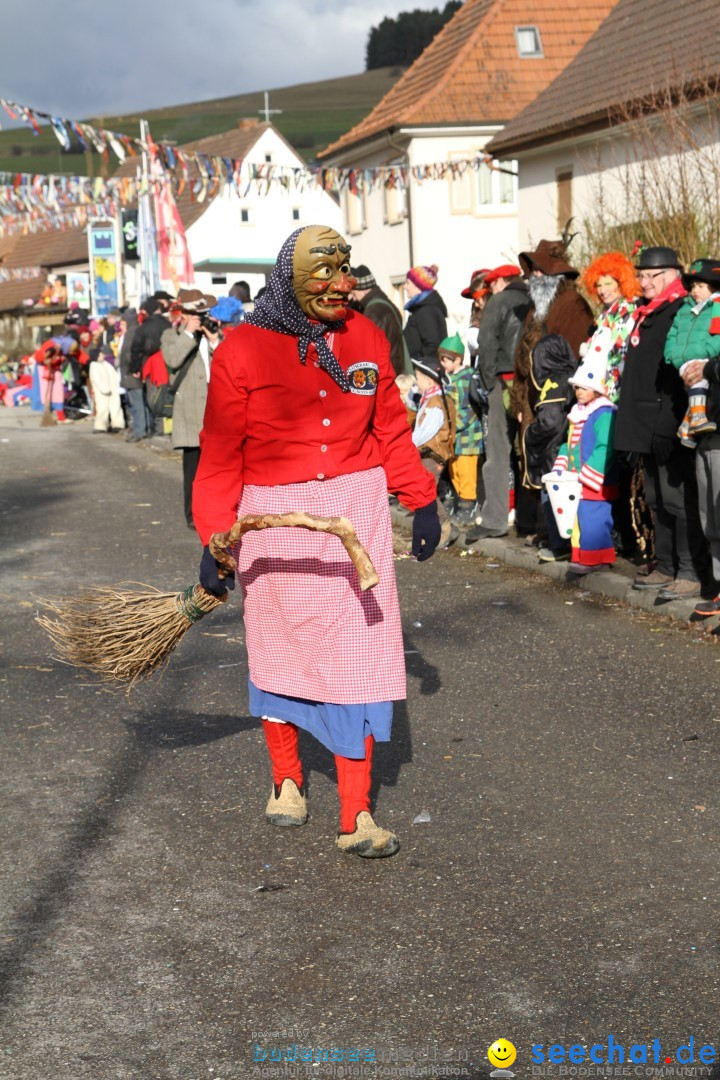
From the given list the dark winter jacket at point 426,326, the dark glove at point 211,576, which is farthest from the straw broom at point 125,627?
the dark winter jacket at point 426,326

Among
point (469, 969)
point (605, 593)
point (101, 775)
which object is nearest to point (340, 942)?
point (469, 969)

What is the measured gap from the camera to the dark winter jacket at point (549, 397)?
10.1m

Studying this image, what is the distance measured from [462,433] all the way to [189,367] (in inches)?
92.2

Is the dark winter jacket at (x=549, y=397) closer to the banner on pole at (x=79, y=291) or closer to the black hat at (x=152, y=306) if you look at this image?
→ the black hat at (x=152, y=306)

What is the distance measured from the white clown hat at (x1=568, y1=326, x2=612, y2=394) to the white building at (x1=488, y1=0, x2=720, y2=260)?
4121mm

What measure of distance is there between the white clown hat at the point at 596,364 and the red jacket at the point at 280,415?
4.76 m

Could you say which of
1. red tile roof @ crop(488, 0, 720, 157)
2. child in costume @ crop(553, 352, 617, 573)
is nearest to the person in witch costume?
child in costume @ crop(553, 352, 617, 573)

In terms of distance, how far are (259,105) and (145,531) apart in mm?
130568

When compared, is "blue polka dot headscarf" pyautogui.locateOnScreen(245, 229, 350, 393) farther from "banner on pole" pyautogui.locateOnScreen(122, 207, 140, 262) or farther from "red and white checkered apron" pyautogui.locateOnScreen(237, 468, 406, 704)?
"banner on pole" pyautogui.locateOnScreen(122, 207, 140, 262)

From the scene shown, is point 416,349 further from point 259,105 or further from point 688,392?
point 259,105

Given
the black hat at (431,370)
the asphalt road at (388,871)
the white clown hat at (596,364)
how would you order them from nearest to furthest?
the asphalt road at (388,871)
the white clown hat at (596,364)
the black hat at (431,370)

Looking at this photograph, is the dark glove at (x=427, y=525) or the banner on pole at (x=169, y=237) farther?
the banner on pole at (x=169, y=237)

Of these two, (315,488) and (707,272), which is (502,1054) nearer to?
(315,488)

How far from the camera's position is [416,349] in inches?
537
